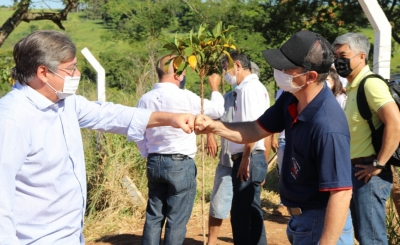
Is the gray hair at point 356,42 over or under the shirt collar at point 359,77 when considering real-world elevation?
over

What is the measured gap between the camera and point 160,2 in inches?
992

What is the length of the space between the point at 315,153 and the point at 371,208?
149cm

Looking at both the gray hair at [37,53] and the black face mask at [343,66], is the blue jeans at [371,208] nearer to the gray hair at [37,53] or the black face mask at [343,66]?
the black face mask at [343,66]

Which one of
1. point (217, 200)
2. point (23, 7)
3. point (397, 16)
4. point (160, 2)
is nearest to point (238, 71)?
point (217, 200)

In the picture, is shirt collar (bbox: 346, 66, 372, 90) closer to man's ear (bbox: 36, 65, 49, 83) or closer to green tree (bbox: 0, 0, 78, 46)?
man's ear (bbox: 36, 65, 49, 83)

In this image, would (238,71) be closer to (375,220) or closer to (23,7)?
(375,220)

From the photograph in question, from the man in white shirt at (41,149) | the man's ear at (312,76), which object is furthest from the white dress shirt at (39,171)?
the man's ear at (312,76)

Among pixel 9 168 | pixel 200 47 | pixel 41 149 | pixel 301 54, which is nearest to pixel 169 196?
pixel 200 47

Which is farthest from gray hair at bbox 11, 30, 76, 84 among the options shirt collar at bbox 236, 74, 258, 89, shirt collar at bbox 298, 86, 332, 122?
shirt collar at bbox 236, 74, 258, 89

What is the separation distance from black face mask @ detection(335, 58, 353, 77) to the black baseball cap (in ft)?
4.68

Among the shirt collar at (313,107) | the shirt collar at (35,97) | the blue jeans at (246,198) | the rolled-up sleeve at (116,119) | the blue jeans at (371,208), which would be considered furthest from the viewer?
the blue jeans at (246,198)

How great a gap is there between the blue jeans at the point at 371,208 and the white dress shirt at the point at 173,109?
143 cm

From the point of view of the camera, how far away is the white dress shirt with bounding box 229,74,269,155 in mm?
5648

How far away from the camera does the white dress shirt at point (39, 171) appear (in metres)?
2.69
